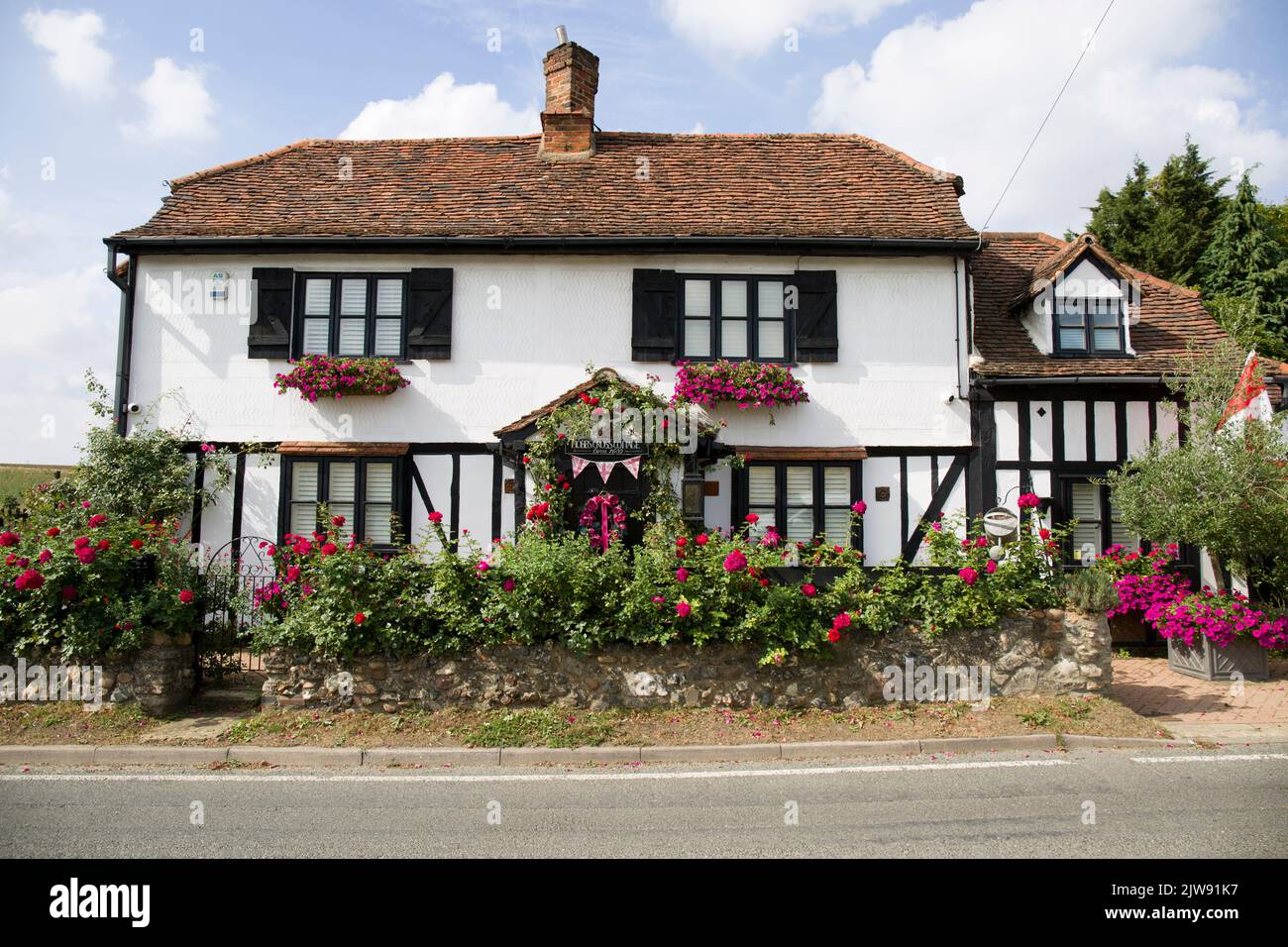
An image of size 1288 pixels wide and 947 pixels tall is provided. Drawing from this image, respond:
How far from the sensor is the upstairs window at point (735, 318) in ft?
40.6

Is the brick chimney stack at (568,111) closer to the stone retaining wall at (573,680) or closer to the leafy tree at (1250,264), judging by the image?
the stone retaining wall at (573,680)

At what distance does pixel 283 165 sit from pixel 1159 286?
53.4ft

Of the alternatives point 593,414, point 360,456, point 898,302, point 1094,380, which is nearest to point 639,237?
point 593,414

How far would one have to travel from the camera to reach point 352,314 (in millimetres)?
12477

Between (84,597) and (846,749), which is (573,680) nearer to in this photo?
(846,749)

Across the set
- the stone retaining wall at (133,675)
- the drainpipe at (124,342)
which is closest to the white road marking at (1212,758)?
the stone retaining wall at (133,675)

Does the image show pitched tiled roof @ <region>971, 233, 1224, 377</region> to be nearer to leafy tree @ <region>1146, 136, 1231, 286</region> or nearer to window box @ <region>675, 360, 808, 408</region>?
window box @ <region>675, 360, 808, 408</region>

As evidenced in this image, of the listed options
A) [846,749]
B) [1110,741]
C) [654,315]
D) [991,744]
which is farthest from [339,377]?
[1110,741]

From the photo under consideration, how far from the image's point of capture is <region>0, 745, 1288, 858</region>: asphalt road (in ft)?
16.1

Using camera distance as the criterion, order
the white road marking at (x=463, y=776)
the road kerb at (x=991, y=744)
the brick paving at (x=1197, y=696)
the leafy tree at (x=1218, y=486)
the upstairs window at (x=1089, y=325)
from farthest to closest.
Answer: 1. the upstairs window at (x=1089, y=325)
2. the leafy tree at (x=1218, y=486)
3. the brick paving at (x=1197, y=696)
4. the road kerb at (x=991, y=744)
5. the white road marking at (x=463, y=776)

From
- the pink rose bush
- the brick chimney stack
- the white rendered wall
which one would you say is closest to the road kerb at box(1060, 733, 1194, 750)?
the white rendered wall

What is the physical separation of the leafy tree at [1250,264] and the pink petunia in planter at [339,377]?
22.5 m
